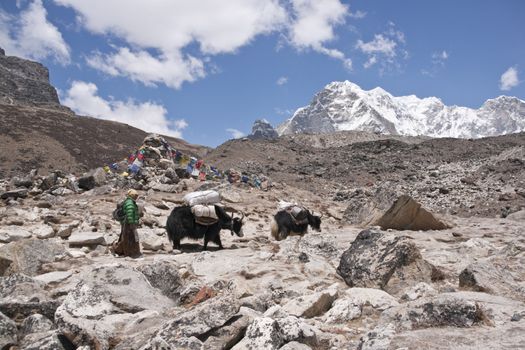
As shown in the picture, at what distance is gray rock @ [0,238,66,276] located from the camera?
5539 mm

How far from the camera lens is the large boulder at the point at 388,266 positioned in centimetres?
486

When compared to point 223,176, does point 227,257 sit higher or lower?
lower

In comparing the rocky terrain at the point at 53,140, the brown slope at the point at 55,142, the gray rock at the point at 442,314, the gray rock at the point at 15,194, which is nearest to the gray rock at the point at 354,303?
the gray rock at the point at 442,314

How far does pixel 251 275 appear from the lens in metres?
5.37

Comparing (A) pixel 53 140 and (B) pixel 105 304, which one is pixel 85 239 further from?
(A) pixel 53 140

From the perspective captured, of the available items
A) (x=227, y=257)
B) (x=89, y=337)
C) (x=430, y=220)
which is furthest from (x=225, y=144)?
(x=89, y=337)

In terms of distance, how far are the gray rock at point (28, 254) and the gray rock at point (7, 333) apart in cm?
195

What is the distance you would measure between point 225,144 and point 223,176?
2074 cm

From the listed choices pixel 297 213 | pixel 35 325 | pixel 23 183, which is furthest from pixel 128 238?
pixel 23 183

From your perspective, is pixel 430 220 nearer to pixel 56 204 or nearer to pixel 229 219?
pixel 229 219

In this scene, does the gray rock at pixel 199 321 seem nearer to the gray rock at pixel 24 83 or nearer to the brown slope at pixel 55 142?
the brown slope at pixel 55 142

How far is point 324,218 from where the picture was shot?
1270cm

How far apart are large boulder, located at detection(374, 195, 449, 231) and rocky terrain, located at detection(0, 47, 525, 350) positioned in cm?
2

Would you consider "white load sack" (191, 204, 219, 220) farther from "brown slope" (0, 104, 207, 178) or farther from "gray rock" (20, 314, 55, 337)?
"brown slope" (0, 104, 207, 178)
